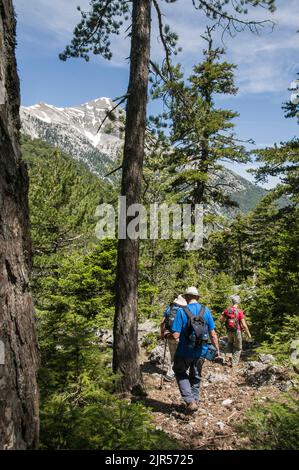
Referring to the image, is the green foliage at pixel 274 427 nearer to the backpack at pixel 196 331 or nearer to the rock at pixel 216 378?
the backpack at pixel 196 331

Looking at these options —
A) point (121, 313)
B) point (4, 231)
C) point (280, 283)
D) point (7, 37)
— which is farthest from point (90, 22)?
point (280, 283)

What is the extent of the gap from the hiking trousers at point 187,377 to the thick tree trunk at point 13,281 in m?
3.11

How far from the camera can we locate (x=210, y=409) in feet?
19.6

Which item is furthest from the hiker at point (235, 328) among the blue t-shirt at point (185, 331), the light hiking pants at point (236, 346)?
the blue t-shirt at point (185, 331)

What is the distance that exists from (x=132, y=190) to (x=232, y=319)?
4833 millimetres

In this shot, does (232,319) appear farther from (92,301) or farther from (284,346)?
(92,301)

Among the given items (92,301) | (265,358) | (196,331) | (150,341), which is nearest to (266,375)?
(265,358)

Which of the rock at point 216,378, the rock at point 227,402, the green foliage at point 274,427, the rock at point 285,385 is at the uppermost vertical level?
the green foliage at point 274,427

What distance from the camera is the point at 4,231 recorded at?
2760 millimetres

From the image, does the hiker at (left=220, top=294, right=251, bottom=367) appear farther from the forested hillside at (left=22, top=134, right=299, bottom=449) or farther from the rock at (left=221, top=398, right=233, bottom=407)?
the rock at (left=221, top=398, right=233, bottom=407)

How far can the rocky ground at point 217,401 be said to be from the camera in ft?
15.6

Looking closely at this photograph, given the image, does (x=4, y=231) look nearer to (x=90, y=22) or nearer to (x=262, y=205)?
(x=90, y=22)

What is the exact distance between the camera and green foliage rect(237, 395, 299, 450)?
4047 millimetres
